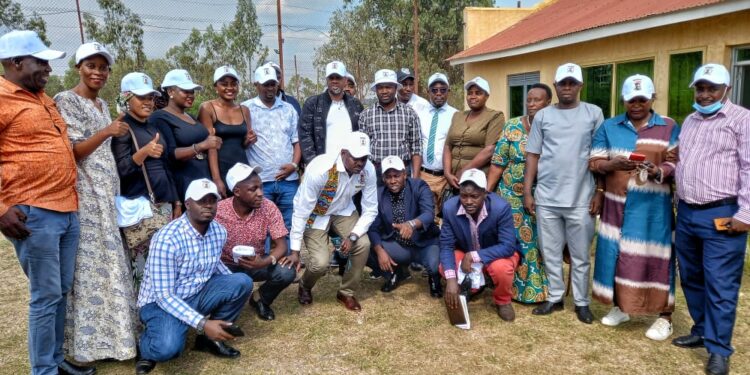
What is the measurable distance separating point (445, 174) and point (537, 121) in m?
1.08

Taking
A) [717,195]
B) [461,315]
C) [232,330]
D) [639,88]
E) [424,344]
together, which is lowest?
[424,344]

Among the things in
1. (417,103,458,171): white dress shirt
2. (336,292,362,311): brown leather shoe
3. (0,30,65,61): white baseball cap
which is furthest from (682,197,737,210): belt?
(0,30,65,61): white baseball cap

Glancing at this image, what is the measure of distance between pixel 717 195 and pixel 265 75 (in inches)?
139

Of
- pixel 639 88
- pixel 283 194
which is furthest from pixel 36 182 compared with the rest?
pixel 639 88

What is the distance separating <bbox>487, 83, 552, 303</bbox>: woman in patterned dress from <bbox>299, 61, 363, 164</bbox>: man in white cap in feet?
4.70

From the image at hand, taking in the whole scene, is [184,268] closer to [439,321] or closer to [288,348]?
[288,348]

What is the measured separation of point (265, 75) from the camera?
15.2 ft

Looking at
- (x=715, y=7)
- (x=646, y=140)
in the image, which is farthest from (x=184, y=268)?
(x=715, y=7)

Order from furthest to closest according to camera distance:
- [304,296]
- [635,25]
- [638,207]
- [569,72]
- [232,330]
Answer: [635,25]
[304,296]
[569,72]
[638,207]
[232,330]

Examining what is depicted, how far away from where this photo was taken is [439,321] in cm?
407

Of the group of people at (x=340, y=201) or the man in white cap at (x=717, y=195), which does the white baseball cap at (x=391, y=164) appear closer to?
the group of people at (x=340, y=201)

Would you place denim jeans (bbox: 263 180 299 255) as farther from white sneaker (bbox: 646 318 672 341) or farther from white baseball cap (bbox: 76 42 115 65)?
white sneaker (bbox: 646 318 672 341)

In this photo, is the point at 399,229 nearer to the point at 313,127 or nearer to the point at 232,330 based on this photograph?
the point at 313,127

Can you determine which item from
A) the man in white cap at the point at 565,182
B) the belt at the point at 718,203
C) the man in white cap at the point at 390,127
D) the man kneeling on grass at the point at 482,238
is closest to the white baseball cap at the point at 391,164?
the man in white cap at the point at 390,127
